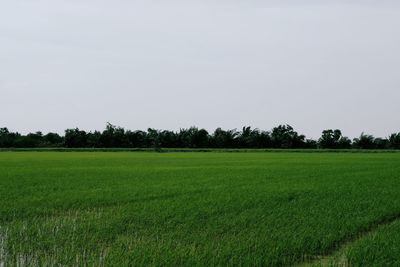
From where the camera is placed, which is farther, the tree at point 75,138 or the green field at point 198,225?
the tree at point 75,138

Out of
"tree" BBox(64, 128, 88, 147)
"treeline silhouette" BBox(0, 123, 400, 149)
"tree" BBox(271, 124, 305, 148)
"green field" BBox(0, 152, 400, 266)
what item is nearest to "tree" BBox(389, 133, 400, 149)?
"treeline silhouette" BBox(0, 123, 400, 149)

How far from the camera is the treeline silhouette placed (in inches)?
2916

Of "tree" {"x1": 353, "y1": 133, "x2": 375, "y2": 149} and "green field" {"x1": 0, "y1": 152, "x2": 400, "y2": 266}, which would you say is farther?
"tree" {"x1": 353, "y1": 133, "x2": 375, "y2": 149}

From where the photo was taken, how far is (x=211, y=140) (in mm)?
76062

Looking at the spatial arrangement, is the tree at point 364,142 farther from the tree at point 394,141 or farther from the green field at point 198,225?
the green field at point 198,225

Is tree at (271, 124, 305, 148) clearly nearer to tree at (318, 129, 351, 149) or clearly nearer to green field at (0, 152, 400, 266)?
tree at (318, 129, 351, 149)

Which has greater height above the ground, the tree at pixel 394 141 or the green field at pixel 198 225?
the tree at pixel 394 141

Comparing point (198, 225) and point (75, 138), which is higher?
point (75, 138)

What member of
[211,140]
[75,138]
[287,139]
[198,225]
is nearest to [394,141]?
[287,139]

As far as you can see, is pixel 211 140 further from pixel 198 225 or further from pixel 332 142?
pixel 198 225

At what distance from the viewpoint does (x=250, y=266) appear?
5.09 m

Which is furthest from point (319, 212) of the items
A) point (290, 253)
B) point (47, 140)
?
point (47, 140)

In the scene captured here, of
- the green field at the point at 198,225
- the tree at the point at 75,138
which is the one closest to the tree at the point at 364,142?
the tree at the point at 75,138

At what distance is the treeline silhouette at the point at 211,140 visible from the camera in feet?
243
